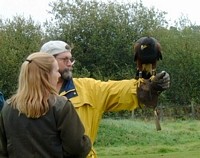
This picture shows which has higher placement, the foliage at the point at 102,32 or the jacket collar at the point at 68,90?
the jacket collar at the point at 68,90

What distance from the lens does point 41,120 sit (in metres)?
3.66

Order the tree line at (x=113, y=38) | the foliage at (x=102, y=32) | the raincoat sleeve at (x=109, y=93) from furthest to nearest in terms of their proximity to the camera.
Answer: the foliage at (x=102, y=32), the tree line at (x=113, y=38), the raincoat sleeve at (x=109, y=93)

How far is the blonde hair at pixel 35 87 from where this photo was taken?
143 inches

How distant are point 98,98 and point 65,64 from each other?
0.38 m

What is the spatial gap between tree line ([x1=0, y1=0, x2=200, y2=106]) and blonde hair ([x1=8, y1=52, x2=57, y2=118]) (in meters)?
28.2

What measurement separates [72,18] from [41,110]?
39.0 m

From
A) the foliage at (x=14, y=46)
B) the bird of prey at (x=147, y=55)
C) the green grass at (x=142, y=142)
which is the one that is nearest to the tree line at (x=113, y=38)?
the foliage at (x=14, y=46)

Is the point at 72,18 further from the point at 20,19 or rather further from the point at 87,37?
the point at 20,19

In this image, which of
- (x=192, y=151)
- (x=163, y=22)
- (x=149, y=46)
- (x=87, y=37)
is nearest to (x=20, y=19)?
(x=87, y=37)

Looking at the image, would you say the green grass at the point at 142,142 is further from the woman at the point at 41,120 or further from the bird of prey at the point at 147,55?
the woman at the point at 41,120

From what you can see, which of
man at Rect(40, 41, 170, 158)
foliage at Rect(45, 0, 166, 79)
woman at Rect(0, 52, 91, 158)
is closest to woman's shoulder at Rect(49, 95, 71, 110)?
woman at Rect(0, 52, 91, 158)

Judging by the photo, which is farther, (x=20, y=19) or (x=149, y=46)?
(x=20, y=19)

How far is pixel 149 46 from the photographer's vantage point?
15.2 ft

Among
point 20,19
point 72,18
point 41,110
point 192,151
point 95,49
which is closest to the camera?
point 41,110
